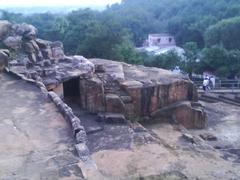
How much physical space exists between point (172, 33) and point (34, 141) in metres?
42.8

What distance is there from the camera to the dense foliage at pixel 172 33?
2569cm

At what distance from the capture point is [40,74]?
13.6 m

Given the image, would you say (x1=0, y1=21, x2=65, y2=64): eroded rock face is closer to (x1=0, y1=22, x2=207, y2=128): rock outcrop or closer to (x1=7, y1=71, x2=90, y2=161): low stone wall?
(x1=0, y1=22, x2=207, y2=128): rock outcrop

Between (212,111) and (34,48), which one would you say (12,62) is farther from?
(212,111)

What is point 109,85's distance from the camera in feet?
48.5

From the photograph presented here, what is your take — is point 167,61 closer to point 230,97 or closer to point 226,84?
point 226,84

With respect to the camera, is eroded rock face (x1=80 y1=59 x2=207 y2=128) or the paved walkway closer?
the paved walkway

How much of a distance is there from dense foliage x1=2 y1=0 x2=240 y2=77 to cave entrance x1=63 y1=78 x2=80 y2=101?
1120 centimetres

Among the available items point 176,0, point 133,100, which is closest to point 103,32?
point 133,100

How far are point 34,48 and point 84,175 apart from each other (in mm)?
9426

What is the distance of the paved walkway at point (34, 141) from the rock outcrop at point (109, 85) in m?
3.59

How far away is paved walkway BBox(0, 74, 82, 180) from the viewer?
651cm

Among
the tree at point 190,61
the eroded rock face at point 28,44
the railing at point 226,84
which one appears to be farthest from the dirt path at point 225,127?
the tree at point 190,61

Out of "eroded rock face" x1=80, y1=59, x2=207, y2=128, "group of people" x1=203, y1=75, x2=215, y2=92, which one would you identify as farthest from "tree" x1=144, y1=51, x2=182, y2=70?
"eroded rock face" x1=80, y1=59, x2=207, y2=128
